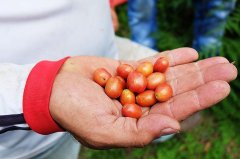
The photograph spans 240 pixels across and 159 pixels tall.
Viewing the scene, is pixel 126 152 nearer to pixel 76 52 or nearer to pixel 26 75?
pixel 76 52

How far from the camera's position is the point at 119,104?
185cm

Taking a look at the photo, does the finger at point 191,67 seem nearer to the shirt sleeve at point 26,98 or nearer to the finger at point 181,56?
the finger at point 181,56

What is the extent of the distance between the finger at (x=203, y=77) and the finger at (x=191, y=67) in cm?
3

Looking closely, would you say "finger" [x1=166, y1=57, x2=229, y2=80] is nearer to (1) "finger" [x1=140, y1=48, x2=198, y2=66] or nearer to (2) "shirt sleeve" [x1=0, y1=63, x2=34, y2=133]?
(1) "finger" [x1=140, y1=48, x2=198, y2=66]

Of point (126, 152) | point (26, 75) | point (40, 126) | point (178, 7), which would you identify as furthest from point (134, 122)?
point (178, 7)

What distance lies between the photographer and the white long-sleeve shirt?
149 cm

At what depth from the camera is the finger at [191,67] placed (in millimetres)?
1801

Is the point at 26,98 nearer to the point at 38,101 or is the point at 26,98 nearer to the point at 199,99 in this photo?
the point at 38,101

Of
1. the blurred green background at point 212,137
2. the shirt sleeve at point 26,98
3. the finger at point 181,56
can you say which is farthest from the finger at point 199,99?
the blurred green background at point 212,137

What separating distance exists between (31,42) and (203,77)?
828mm

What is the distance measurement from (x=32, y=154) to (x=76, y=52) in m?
0.56

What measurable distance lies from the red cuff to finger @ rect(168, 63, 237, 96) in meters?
0.64

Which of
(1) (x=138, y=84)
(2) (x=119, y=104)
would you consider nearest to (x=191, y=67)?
(1) (x=138, y=84)

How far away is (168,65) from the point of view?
1946 millimetres
